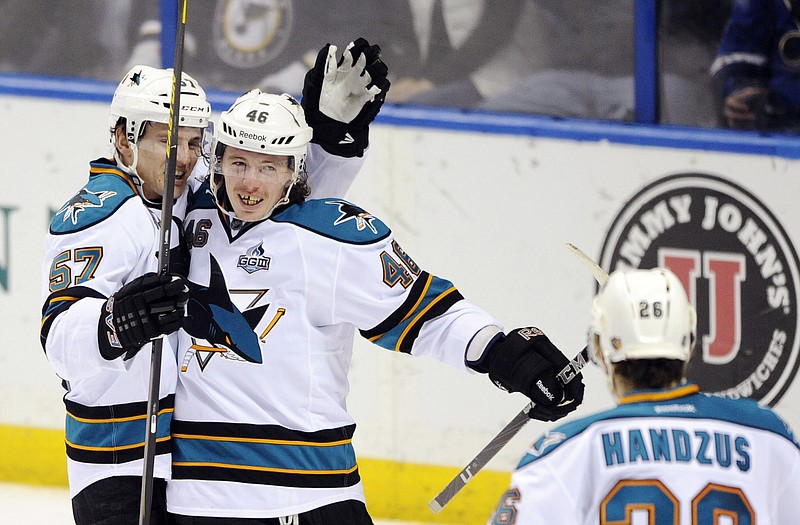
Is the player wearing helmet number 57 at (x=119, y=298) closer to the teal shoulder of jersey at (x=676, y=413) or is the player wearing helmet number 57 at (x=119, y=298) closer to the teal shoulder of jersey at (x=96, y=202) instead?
the teal shoulder of jersey at (x=96, y=202)

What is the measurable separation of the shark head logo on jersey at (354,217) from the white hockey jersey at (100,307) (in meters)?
0.29

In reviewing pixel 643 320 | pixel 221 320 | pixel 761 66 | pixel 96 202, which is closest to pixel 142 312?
pixel 221 320

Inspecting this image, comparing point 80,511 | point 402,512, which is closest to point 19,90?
point 402,512

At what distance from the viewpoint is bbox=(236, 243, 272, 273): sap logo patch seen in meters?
2.77

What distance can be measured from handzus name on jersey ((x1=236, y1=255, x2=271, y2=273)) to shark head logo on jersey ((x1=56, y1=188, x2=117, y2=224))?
0.29 metres

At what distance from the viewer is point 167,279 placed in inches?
102

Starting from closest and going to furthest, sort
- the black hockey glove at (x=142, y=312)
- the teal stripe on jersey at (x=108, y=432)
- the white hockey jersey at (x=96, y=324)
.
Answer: the black hockey glove at (x=142, y=312) < the white hockey jersey at (x=96, y=324) < the teal stripe on jersey at (x=108, y=432)

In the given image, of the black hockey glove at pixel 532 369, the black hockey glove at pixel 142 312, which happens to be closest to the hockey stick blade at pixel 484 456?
the black hockey glove at pixel 532 369

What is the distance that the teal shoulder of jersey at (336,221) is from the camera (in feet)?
9.21

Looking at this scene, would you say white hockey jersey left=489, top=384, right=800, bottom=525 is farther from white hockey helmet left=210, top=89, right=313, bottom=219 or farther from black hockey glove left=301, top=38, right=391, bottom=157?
black hockey glove left=301, top=38, right=391, bottom=157

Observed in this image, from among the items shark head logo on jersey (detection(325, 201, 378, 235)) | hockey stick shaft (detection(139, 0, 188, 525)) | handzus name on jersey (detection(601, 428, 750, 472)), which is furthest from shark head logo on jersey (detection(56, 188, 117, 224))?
handzus name on jersey (detection(601, 428, 750, 472))

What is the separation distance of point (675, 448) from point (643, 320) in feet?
0.58

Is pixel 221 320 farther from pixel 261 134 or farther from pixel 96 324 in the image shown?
pixel 261 134

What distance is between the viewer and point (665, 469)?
1999mm
